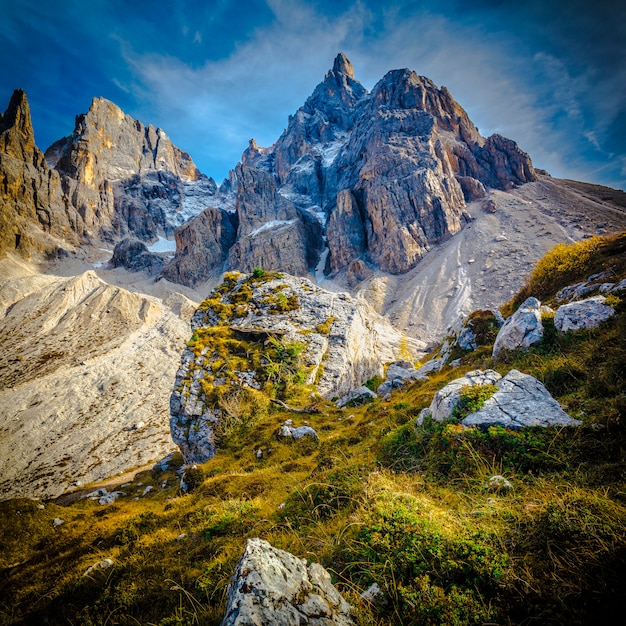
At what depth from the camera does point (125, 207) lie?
168750mm

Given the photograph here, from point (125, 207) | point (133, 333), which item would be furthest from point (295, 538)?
point (125, 207)

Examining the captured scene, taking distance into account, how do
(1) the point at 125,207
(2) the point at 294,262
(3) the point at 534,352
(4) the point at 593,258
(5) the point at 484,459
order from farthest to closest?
(1) the point at 125,207 < (2) the point at 294,262 < (4) the point at 593,258 < (3) the point at 534,352 < (5) the point at 484,459

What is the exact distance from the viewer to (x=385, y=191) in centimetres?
10675

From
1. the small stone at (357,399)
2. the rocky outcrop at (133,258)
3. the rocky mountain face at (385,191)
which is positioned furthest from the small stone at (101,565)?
the rocky outcrop at (133,258)

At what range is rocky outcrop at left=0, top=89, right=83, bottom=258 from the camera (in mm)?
109875

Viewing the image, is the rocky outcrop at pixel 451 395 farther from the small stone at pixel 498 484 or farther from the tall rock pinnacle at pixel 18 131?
the tall rock pinnacle at pixel 18 131

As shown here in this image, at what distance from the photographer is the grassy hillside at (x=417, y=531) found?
2.72 m

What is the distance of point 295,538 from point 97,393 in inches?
2057

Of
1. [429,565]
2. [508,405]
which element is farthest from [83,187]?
[429,565]

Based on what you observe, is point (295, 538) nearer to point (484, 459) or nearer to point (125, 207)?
point (484, 459)

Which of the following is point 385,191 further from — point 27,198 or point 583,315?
point 27,198

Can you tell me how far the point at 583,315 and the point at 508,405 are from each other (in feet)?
17.4

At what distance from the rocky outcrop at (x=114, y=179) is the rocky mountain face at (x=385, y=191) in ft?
182

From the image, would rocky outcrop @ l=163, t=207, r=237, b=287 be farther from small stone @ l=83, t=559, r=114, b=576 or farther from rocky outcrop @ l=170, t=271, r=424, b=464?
small stone @ l=83, t=559, r=114, b=576
